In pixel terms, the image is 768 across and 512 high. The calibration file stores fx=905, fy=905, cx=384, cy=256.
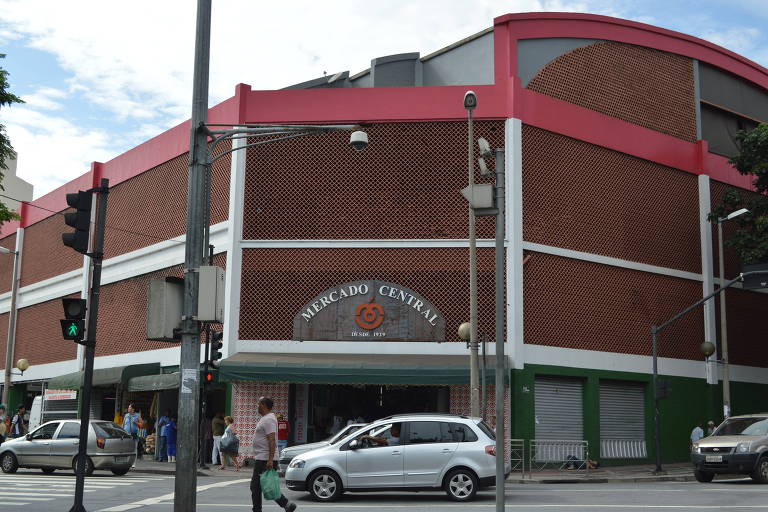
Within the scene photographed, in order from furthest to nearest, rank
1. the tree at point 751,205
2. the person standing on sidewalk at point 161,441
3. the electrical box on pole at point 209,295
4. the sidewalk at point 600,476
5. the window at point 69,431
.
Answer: the tree at point 751,205 → the person standing on sidewalk at point 161,441 → the sidewalk at point 600,476 → the window at point 69,431 → the electrical box on pole at point 209,295

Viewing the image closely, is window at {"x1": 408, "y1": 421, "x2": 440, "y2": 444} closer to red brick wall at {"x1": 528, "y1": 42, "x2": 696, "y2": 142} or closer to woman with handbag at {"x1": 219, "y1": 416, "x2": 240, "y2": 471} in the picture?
woman with handbag at {"x1": 219, "y1": 416, "x2": 240, "y2": 471}

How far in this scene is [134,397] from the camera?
3322 cm

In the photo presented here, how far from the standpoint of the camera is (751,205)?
31.3m

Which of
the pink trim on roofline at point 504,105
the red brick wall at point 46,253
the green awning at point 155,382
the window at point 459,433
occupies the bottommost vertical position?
the window at point 459,433

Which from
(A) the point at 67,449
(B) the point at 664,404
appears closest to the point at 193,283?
(A) the point at 67,449

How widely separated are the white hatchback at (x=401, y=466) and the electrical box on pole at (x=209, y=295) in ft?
21.5

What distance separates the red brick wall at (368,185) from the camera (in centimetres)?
2758

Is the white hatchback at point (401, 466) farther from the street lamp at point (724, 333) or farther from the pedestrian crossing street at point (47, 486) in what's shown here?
the street lamp at point (724, 333)

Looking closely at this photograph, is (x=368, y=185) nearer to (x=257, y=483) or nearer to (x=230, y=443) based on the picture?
(x=230, y=443)

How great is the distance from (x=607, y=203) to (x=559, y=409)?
22.9 feet

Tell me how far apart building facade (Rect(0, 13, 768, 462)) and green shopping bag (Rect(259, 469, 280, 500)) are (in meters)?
12.9

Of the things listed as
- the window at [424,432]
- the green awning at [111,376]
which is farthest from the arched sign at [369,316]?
the window at [424,432]

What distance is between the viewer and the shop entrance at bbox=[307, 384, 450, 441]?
27.7m

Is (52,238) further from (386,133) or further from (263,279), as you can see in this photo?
(386,133)
